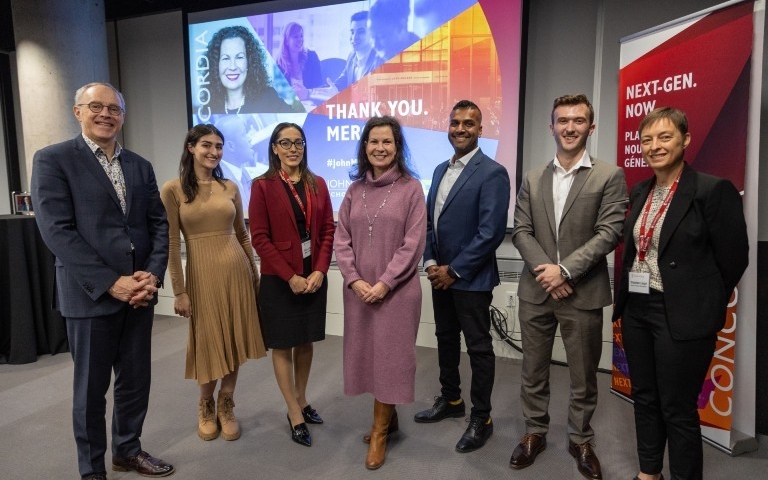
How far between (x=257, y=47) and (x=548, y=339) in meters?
3.60

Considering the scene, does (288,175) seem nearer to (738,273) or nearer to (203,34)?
(738,273)

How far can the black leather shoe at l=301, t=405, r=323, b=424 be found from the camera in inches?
104

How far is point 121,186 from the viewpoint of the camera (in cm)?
198

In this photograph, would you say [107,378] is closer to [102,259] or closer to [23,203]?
[102,259]

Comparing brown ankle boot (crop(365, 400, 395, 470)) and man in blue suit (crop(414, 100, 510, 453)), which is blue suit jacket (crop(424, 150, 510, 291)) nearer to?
man in blue suit (crop(414, 100, 510, 453))

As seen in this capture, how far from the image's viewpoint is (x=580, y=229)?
2043mm

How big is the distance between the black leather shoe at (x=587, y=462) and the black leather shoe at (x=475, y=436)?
435mm

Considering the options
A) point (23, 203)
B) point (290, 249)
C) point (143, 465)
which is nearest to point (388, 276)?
point (290, 249)

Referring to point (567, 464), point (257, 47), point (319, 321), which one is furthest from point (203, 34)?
point (567, 464)

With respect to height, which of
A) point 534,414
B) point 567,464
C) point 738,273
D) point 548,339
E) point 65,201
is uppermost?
point 65,201

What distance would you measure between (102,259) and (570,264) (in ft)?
6.38

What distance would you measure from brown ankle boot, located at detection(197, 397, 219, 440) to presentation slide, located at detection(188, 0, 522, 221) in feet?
6.82

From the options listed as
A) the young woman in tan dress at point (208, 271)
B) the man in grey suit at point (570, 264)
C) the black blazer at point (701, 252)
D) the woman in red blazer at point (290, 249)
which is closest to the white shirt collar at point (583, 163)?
the man in grey suit at point (570, 264)

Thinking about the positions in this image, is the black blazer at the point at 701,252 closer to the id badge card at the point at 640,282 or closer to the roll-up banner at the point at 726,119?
the id badge card at the point at 640,282
